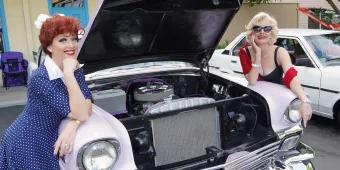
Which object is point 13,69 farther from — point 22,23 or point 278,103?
point 278,103

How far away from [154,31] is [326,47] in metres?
3.63

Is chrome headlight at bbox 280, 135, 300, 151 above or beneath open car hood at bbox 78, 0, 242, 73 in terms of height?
beneath

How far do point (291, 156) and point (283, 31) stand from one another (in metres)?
4.10

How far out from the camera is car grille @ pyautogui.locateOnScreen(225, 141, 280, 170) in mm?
2828

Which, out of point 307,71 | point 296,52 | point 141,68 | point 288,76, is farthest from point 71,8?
point 288,76

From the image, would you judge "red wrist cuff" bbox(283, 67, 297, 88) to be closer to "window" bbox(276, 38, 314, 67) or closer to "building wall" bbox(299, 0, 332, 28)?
"window" bbox(276, 38, 314, 67)

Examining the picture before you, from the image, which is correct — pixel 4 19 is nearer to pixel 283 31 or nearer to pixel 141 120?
pixel 283 31

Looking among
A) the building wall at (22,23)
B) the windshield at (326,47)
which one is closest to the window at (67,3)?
the building wall at (22,23)

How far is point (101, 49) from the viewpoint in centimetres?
345

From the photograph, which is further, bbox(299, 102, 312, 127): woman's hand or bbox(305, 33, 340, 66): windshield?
bbox(305, 33, 340, 66): windshield

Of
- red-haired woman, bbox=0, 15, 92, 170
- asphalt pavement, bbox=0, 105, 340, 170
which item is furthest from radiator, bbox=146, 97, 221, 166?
asphalt pavement, bbox=0, 105, 340, 170

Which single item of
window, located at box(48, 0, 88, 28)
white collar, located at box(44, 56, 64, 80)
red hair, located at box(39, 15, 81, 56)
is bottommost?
white collar, located at box(44, 56, 64, 80)

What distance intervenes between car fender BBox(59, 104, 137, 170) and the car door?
4.05 m

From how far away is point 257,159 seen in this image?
2961 millimetres
